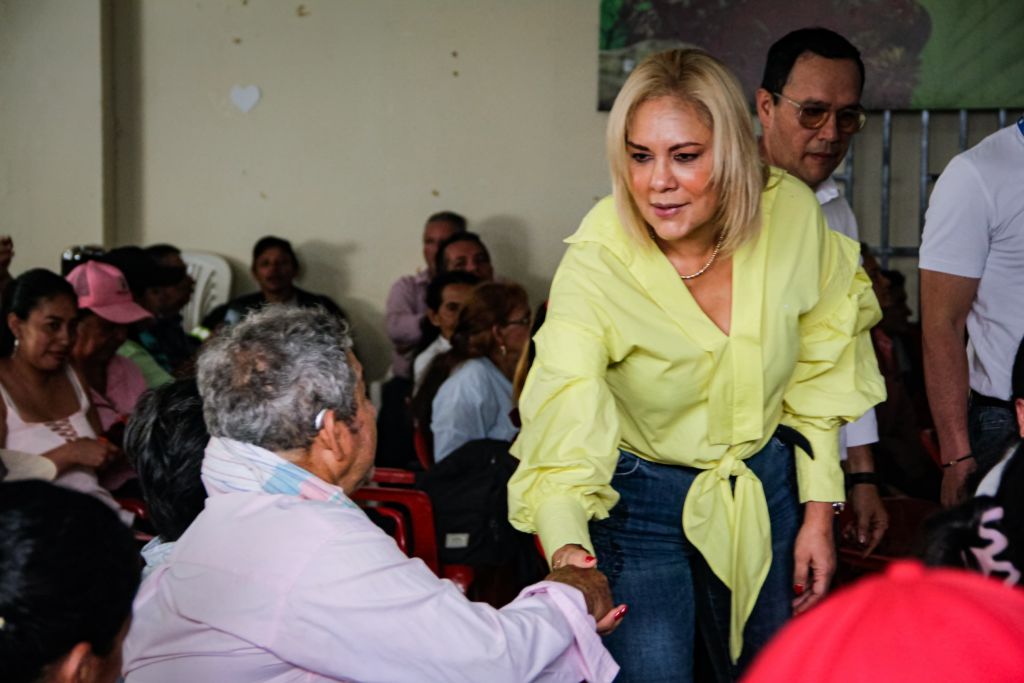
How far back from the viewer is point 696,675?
241 cm

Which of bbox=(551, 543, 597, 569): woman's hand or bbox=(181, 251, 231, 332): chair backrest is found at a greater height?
bbox=(551, 543, 597, 569): woman's hand

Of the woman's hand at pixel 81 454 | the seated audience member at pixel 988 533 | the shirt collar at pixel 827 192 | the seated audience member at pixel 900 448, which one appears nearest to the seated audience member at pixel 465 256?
the seated audience member at pixel 900 448

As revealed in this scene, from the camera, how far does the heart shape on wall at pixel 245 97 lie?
711cm

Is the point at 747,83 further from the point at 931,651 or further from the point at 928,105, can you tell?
the point at 931,651

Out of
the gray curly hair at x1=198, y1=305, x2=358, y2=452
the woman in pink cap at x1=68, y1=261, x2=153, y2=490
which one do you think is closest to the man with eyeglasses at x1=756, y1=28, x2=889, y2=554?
the gray curly hair at x1=198, y1=305, x2=358, y2=452

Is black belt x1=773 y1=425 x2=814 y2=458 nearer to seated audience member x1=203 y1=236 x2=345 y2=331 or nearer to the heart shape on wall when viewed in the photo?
seated audience member x1=203 y1=236 x2=345 y2=331

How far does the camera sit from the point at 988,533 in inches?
54.4

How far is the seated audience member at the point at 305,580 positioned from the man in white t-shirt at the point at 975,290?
1041 millimetres

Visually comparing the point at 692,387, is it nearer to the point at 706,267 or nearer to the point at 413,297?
the point at 706,267

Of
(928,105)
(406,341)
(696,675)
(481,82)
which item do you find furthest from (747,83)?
(696,675)

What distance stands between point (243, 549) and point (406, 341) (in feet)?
16.5

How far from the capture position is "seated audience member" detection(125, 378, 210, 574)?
203 cm

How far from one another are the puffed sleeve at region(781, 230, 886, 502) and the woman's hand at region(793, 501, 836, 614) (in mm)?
29

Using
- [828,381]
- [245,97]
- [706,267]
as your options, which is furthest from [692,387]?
[245,97]
